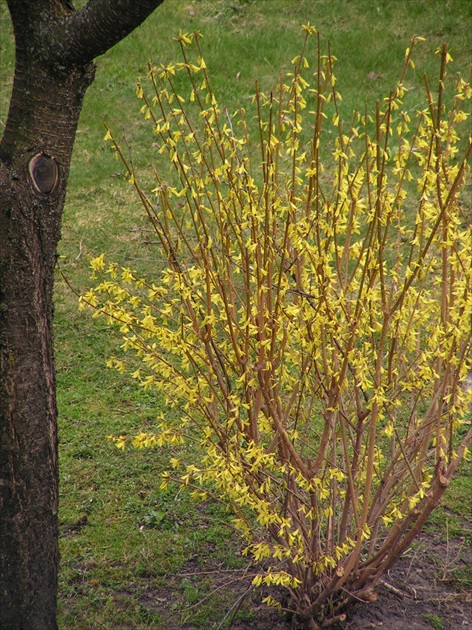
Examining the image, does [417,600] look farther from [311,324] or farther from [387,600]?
[311,324]

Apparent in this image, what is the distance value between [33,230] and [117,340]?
10.0ft

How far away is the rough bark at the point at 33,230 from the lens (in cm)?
253

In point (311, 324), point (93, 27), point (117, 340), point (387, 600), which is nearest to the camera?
point (93, 27)

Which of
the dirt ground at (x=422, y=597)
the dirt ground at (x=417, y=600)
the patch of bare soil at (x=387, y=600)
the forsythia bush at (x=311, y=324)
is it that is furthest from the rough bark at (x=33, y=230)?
the dirt ground at (x=422, y=597)

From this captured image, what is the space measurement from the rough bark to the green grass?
0.37 metres

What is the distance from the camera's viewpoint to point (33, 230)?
260cm

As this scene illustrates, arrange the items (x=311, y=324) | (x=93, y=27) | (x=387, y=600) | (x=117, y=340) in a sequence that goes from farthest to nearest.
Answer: (x=117, y=340) < (x=387, y=600) < (x=311, y=324) < (x=93, y=27)

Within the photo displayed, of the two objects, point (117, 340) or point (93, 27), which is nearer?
point (93, 27)

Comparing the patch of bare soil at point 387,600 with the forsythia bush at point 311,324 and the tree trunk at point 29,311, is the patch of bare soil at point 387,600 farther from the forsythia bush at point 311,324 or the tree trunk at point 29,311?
the tree trunk at point 29,311

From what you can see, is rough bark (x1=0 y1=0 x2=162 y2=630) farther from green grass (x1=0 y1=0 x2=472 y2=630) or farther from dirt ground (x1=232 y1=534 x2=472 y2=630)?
dirt ground (x1=232 y1=534 x2=472 y2=630)

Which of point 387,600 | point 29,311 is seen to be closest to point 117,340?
point 387,600

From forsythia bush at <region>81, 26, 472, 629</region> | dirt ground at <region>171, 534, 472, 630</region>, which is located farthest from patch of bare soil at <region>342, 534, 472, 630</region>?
forsythia bush at <region>81, 26, 472, 629</region>

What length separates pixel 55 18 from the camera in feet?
8.43

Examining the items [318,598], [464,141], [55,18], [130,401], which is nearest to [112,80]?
[464,141]
